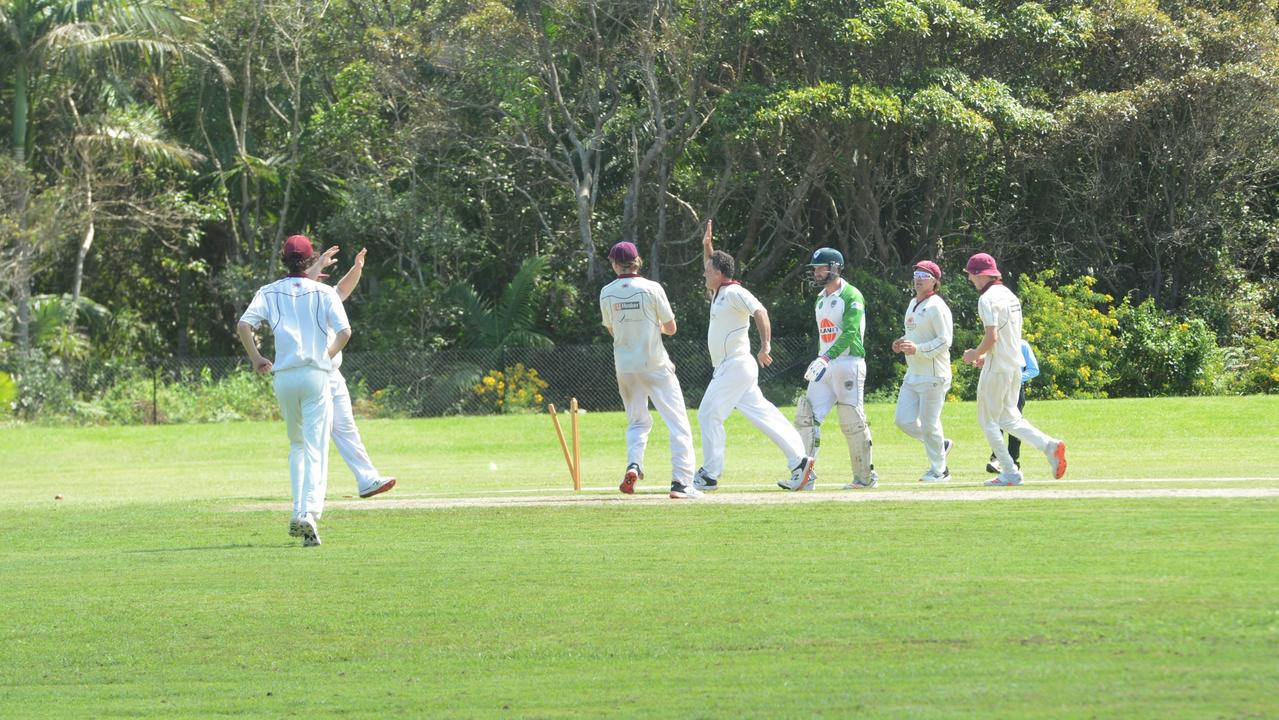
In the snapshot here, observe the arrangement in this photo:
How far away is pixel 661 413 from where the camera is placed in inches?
518

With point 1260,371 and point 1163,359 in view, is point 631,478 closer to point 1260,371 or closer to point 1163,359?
point 1163,359

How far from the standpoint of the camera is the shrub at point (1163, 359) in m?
31.1

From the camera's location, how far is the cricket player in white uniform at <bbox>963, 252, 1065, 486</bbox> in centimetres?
1348

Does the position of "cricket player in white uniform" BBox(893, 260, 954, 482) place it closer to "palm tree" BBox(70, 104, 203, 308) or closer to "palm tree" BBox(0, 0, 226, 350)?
"palm tree" BBox(0, 0, 226, 350)

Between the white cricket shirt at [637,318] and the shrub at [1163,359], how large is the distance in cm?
2004

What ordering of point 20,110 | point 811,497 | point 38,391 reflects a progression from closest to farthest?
point 811,497 < point 38,391 < point 20,110

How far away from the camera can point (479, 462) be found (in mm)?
23172

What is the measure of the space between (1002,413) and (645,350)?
312cm

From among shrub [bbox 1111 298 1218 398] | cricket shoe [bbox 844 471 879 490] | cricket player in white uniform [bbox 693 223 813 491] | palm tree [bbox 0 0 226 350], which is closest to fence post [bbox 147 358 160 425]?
palm tree [bbox 0 0 226 350]

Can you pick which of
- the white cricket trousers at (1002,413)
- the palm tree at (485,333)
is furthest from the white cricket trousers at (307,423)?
the palm tree at (485,333)

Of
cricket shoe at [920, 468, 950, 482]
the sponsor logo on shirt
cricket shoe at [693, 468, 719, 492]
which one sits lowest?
cricket shoe at [920, 468, 950, 482]

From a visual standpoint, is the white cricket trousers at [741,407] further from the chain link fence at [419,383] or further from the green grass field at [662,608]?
the chain link fence at [419,383]

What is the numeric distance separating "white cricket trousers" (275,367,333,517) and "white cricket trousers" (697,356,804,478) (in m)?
3.65

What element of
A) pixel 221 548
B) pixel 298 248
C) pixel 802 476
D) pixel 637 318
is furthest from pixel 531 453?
pixel 298 248
